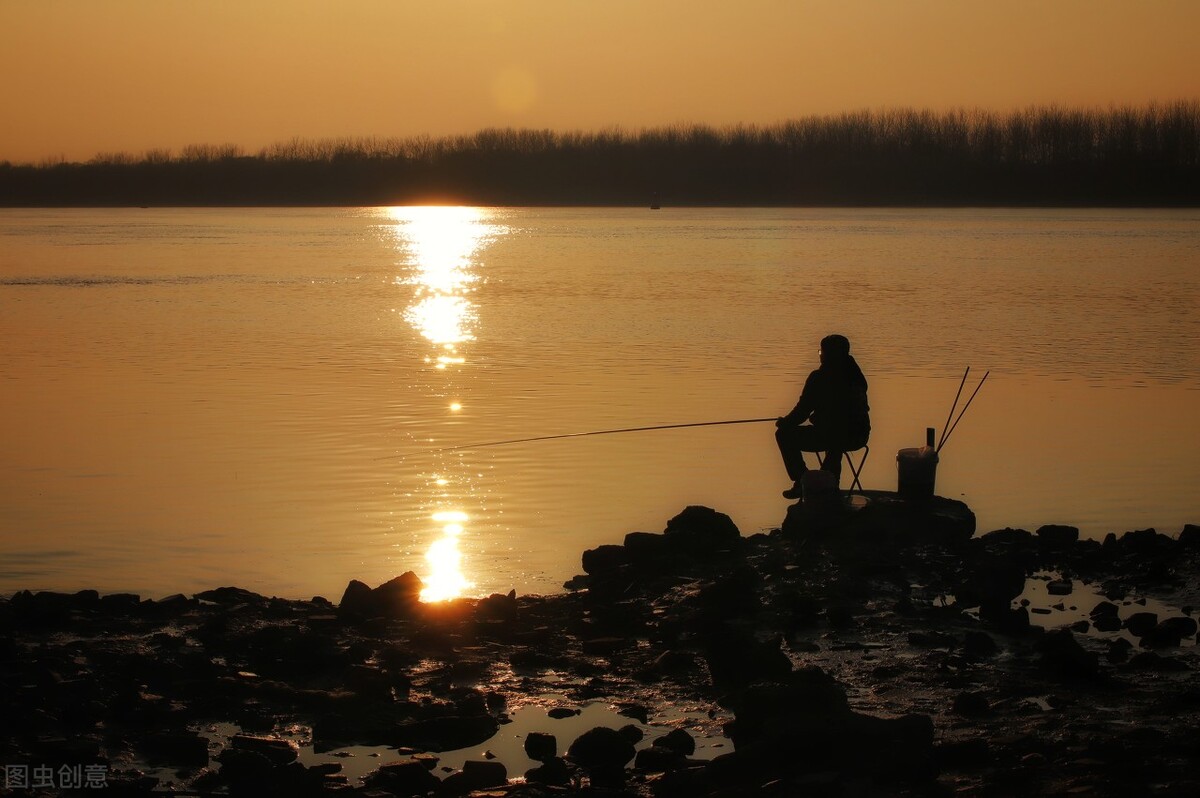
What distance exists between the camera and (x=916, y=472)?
9297 mm

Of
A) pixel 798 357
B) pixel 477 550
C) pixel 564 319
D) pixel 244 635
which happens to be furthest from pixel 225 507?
pixel 564 319

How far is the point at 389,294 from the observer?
114 ft

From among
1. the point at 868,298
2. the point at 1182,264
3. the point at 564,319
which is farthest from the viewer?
the point at 1182,264

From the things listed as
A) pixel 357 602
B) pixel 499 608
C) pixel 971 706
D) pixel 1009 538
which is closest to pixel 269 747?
pixel 357 602

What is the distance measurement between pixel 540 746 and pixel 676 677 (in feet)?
3.56

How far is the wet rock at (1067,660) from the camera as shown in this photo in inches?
252

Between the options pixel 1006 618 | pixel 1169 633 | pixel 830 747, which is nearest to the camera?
pixel 830 747

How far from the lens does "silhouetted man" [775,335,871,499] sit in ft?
31.1

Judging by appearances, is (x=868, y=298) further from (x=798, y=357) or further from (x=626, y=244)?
(x=626, y=244)

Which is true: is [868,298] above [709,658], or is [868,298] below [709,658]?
above

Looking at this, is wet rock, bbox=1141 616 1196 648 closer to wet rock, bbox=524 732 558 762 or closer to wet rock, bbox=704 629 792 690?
wet rock, bbox=704 629 792 690

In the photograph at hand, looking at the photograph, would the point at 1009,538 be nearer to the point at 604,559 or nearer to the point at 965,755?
the point at 604,559

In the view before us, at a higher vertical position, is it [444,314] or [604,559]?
[444,314]

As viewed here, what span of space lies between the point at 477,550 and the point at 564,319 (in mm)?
17328
